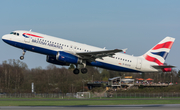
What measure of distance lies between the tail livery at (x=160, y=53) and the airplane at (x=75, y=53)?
2.20 ft

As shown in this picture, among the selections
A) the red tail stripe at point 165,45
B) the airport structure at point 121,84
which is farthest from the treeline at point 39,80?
the red tail stripe at point 165,45

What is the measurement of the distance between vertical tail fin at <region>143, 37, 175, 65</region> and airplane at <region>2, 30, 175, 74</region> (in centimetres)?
98

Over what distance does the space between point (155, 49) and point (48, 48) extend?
67.7 feet

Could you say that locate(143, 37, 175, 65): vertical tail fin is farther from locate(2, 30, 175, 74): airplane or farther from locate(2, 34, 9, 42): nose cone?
locate(2, 34, 9, 42): nose cone

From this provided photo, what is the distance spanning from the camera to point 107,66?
4909 cm

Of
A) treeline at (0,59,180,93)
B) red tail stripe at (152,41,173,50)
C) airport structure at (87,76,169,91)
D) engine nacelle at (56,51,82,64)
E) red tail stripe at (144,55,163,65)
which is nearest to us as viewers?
engine nacelle at (56,51,82,64)

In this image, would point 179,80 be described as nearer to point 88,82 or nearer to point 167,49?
point 88,82

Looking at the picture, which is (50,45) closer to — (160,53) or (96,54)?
(96,54)

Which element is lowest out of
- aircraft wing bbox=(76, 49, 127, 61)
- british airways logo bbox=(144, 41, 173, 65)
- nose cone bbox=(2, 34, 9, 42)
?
aircraft wing bbox=(76, 49, 127, 61)

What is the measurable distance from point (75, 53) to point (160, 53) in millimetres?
17130

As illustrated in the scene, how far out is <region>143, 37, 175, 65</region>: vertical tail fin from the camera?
53412mm

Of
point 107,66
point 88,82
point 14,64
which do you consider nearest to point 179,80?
point 88,82

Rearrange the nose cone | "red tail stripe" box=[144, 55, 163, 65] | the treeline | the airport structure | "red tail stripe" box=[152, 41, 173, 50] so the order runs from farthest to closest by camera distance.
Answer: the airport structure, the treeline, "red tail stripe" box=[152, 41, 173, 50], "red tail stripe" box=[144, 55, 163, 65], the nose cone

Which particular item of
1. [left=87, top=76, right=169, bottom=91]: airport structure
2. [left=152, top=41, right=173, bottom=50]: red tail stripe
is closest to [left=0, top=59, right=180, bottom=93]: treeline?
[left=87, top=76, right=169, bottom=91]: airport structure
